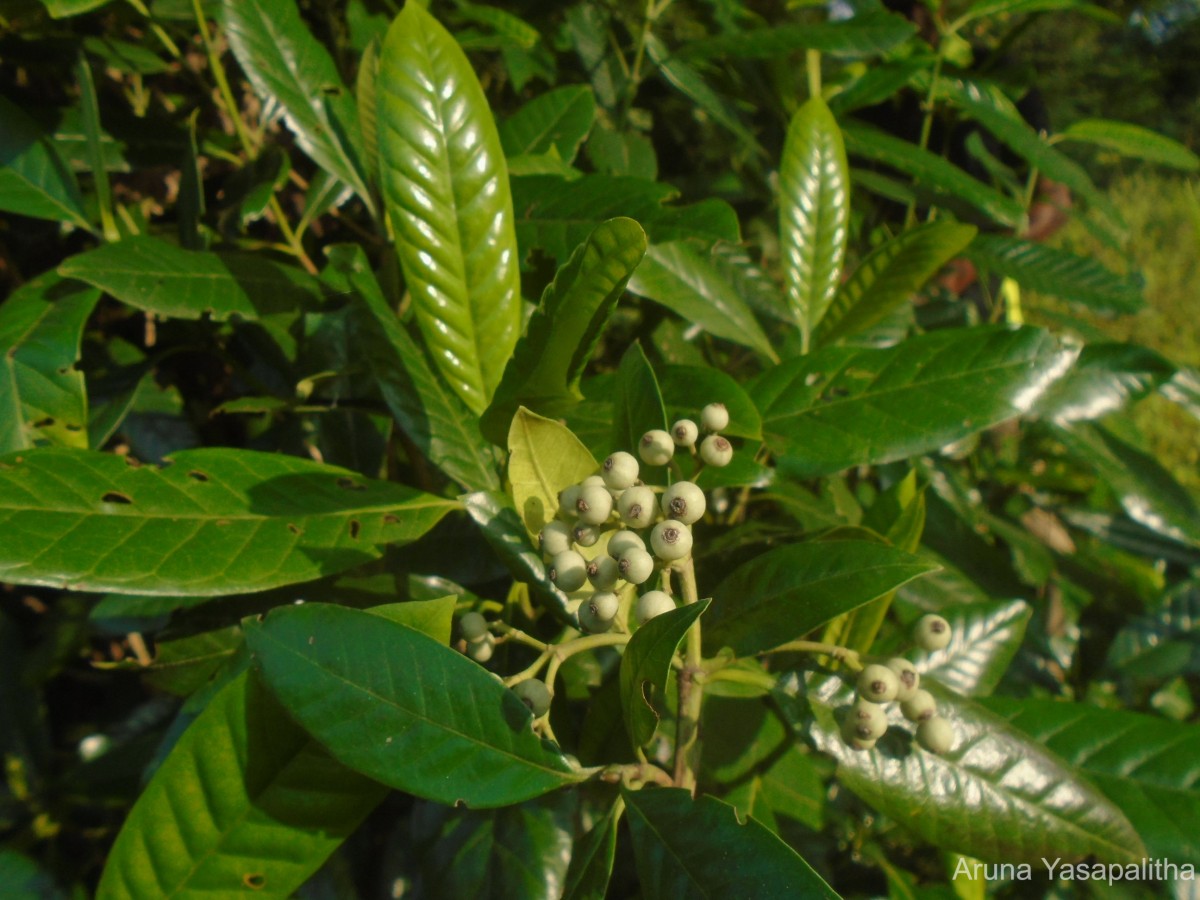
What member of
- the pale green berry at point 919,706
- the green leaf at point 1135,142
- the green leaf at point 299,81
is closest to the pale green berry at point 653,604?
the pale green berry at point 919,706

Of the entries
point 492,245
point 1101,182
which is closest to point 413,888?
point 492,245

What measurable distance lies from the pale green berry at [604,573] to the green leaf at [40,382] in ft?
1.91

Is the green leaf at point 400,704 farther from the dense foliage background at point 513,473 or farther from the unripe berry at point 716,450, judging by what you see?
the unripe berry at point 716,450

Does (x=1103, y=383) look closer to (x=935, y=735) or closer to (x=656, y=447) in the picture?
(x=935, y=735)

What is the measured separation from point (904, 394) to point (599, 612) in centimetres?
39

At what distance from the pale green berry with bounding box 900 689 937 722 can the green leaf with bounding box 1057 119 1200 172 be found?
1.39 meters

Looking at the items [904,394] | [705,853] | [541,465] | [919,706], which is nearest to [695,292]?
[904,394]

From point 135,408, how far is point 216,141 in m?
0.43

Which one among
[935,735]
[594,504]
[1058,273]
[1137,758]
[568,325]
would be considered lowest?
[1137,758]

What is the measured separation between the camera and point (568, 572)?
63 centimetres

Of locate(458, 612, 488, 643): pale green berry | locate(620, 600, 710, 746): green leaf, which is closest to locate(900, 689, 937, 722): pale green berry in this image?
locate(620, 600, 710, 746): green leaf

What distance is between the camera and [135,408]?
3.86 ft

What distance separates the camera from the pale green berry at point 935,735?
0.71 meters

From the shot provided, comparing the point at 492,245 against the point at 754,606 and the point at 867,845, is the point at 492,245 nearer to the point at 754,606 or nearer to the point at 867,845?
the point at 754,606
